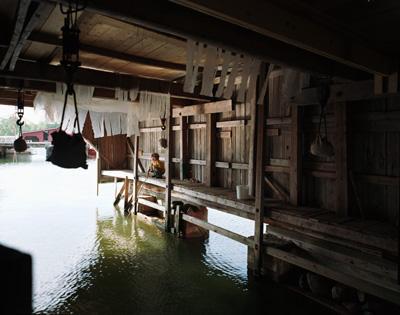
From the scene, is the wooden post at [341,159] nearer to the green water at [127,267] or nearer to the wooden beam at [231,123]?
the green water at [127,267]

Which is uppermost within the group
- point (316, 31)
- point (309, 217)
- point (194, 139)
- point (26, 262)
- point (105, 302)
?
point (316, 31)

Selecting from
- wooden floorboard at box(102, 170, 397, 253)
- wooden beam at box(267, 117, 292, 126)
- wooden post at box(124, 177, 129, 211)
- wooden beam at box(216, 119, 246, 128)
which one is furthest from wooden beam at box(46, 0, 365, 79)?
wooden post at box(124, 177, 129, 211)

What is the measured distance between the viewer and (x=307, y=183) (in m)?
5.32

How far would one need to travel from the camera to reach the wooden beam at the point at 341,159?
4.59 metres

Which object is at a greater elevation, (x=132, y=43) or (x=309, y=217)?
(x=132, y=43)

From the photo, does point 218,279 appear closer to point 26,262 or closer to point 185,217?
point 185,217

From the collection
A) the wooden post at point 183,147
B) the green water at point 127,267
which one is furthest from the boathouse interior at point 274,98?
the green water at point 127,267

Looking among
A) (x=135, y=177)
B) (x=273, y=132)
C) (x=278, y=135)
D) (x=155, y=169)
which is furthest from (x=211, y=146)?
(x=135, y=177)

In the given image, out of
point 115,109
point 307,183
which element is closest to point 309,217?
point 307,183

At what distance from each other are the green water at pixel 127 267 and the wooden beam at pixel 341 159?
4.91 ft

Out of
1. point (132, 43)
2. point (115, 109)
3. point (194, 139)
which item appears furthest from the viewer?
point (115, 109)

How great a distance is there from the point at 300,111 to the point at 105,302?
417 centimetres

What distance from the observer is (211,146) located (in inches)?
291

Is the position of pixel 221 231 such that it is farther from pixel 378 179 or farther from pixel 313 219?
pixel 378 179
